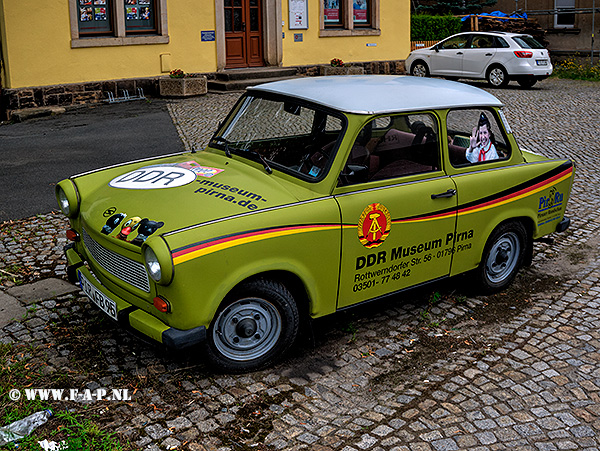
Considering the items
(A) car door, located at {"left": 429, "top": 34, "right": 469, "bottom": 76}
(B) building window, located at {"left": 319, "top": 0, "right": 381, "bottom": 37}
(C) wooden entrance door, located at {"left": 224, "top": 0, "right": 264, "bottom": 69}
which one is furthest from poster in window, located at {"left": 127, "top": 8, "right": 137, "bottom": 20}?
(A) car door, located at {"left": 429, "top": 34, "right": 469, "bottom": 76}

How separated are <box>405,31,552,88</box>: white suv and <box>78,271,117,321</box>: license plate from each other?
17285 millimetres

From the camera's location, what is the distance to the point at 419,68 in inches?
877

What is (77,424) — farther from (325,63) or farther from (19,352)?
(325,63)

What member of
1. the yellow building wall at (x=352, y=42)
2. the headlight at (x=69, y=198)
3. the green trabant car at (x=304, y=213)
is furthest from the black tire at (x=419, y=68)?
the headlight at (x=69, y=198)

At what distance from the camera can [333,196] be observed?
4.84 meters

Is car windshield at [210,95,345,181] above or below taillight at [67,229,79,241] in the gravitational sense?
above

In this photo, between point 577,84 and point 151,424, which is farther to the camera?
point 577,84

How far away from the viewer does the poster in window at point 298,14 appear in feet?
64.6

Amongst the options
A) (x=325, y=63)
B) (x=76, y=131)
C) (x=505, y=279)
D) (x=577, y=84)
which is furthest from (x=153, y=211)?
(x=577, y=84)

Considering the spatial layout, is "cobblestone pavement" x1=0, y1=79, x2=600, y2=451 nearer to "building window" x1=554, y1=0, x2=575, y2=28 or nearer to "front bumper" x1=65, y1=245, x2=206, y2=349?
"front bumper" x1=65, y1=245, x2=206, y2=349

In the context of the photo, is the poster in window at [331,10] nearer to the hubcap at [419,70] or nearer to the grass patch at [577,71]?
the hubcap at [419,70]

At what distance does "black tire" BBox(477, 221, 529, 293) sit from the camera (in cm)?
591

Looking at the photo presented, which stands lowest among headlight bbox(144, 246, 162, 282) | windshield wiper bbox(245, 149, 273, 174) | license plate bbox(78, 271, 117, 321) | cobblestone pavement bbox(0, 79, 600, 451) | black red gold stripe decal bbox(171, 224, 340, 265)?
cobblestone pavement bbox(0, 79, 600, 451)

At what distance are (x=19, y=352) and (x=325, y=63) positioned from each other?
17.1 m
